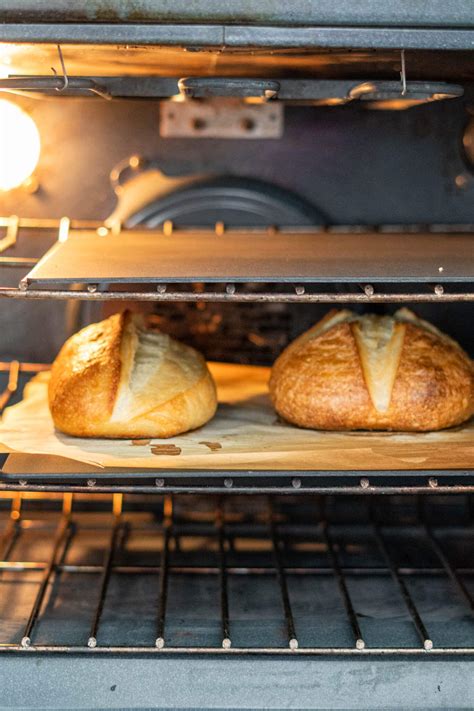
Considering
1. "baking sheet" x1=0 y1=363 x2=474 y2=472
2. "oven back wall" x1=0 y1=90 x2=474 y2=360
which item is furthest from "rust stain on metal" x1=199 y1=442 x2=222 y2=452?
"oven back wall" x1=0 y1=90 x2=474 y2=360

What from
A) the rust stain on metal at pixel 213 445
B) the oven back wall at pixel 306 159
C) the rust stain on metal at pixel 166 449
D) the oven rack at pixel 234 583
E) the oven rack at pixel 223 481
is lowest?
the oven rack at pixel 234 583

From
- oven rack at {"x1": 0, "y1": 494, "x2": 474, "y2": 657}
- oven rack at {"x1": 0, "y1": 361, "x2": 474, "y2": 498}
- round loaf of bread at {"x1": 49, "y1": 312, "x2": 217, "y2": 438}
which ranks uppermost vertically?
round loaf of bread at {"x1": 49, "y1": 312, "x2": 217, "y2": 438}

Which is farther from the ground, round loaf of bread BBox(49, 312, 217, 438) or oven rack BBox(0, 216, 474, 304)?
oven rack BBox(0, 216, 474, 304)

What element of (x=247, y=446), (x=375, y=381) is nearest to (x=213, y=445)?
(x=247, y=446)

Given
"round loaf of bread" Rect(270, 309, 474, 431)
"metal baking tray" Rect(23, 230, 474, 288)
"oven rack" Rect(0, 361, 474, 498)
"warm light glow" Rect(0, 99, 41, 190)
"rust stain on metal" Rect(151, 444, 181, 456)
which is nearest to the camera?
"metal baking tray" Rect(23, 230, 474, 288)

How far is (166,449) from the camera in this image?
1.54 m

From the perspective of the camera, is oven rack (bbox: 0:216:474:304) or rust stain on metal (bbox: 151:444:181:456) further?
rust stain on metal (bbox: 151:444:181:456)

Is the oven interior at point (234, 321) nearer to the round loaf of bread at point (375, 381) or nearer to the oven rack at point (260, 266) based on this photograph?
the oven rack at point (260, 266)

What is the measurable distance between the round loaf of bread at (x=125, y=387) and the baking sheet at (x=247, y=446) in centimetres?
3

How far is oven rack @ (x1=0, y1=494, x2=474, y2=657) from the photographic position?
1546 millimetres

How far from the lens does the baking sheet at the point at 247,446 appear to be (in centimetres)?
146

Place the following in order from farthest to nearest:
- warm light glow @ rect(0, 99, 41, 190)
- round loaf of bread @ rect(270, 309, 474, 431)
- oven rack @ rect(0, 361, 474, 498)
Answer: warm light glow @ rect(0, 99, 41, 190) → round loaf of bread @ rect(270, 309, 474, 431) → oven rack @ rect(0, 361, 474, 498)

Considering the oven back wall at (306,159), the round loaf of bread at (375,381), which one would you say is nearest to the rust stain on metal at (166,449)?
the round loaf of bread at (375,381)

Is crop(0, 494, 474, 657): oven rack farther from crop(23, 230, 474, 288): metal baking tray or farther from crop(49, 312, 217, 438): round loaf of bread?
crop(23, 230, 474, 288): metal baking tray
